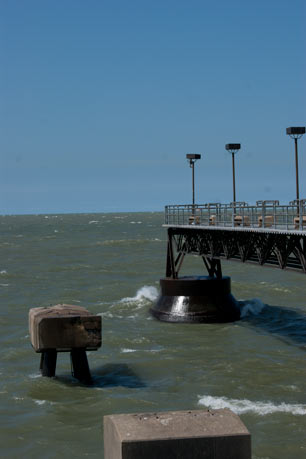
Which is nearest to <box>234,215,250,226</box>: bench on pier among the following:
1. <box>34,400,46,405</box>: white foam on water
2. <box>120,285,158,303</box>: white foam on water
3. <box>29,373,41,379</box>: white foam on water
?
<box>29,373,41,379</box>: white foam on water

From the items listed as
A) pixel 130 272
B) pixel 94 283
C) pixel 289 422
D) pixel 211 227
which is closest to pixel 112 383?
pixel 289 422

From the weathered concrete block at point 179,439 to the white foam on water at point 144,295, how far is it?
113 feet

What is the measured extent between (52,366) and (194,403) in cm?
604

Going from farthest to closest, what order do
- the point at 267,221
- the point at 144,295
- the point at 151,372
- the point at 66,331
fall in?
the point at 144,295 < the point at 267,221 < the point at 151,372 < the point at 66,331

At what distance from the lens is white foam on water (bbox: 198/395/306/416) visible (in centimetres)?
2223

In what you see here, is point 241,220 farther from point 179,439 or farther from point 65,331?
point 179,439

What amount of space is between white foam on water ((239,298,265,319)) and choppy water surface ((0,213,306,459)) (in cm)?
6

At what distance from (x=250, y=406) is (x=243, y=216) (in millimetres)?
11290

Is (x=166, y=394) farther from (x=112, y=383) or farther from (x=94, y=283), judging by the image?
(x=94, y=283)

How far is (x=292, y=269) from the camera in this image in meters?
28.2

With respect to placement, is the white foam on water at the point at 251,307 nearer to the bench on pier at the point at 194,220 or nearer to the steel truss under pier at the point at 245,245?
the steel truss under pier at the point at 245,245

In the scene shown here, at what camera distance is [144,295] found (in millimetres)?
49656

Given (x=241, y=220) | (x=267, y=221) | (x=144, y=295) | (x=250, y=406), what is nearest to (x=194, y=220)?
(x=241, y=220)

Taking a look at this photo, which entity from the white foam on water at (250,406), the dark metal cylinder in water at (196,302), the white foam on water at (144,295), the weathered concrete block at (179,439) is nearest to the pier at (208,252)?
the dark metal cylinder in water at (196,302)
